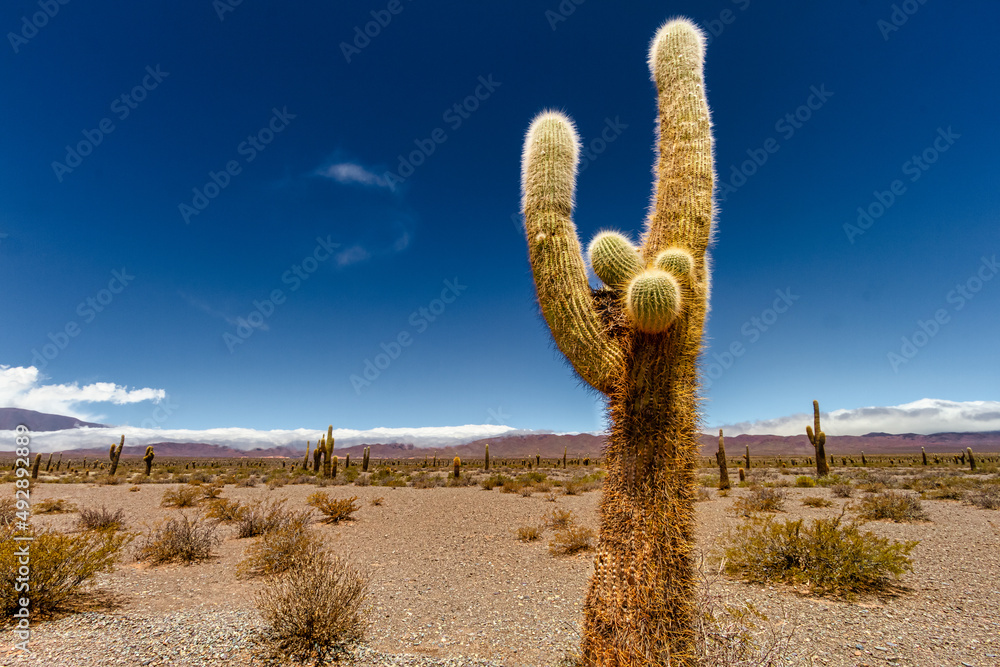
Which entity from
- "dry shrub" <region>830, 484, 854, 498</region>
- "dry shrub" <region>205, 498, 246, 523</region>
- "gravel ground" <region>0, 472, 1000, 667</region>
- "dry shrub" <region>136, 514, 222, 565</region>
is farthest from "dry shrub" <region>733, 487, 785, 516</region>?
"dry shrub" <region>205, 498, 246, 523</region>

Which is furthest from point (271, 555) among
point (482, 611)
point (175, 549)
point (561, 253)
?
point (561, 253)

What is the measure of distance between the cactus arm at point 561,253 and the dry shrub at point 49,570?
23.4 feet

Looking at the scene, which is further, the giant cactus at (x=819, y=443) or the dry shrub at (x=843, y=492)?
the giant cactus at (x=819, y=443)

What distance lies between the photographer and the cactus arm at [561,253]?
3.76 meters

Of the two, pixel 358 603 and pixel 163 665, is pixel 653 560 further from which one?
pixel 163 665

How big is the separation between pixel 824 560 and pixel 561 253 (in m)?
7.49

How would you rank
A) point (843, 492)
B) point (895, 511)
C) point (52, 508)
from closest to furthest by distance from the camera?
point (895, 511), point (52, 508), point (843, 492)

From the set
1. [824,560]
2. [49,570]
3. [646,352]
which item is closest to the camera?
[646,352]

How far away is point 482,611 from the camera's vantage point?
7004 mm

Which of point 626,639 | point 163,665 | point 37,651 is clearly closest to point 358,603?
point 163,665

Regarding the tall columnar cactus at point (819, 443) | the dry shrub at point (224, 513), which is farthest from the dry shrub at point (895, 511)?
the dry shrub at point (224, 513)

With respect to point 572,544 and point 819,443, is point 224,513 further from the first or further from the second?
point 819,443

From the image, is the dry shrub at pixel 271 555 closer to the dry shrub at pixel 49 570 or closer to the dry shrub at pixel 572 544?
the dry shrub at pixel 49 570

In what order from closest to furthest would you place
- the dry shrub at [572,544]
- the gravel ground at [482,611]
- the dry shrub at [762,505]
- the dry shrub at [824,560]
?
the gravel ground at [482,611], the dry shrub at [824,560], the dry shrub at [572,544], the dry shrub at [762,505]
